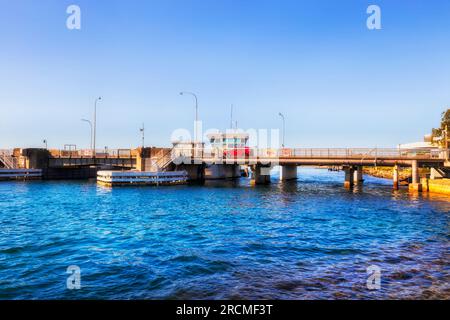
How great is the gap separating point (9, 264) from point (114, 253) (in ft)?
15.3

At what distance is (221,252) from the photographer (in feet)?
61.3

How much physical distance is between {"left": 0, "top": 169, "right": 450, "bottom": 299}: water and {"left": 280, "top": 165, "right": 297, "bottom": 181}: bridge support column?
46.9 metres

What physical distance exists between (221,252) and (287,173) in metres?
67.6

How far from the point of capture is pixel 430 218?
3028cm

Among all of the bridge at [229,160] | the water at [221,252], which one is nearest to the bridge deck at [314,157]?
the bridge at [229,160]

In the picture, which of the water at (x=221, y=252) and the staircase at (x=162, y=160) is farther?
the staircase at (x=162, y=160)

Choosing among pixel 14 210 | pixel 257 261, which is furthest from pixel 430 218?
pixel 14 210

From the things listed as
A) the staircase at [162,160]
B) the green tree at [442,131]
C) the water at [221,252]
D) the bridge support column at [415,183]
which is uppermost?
the green tree at [442,131]

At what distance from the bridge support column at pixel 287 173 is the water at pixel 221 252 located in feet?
154

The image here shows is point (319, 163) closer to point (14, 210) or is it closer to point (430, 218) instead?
point (430, 218)

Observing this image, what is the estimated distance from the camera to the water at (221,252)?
43.2 ft

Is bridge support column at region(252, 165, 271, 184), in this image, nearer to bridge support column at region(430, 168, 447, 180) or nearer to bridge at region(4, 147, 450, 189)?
bridge at region(4, 147, 450, 189)

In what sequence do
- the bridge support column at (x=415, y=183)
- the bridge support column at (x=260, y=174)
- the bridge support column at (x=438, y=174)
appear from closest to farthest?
the bridge support column at (x=415, y=183) → the bridge support column at (x=438, y=174) → the bridge support column at (x=260, y=174)

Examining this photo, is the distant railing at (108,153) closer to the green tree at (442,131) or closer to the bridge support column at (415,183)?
the bridge support column at (415,183)
